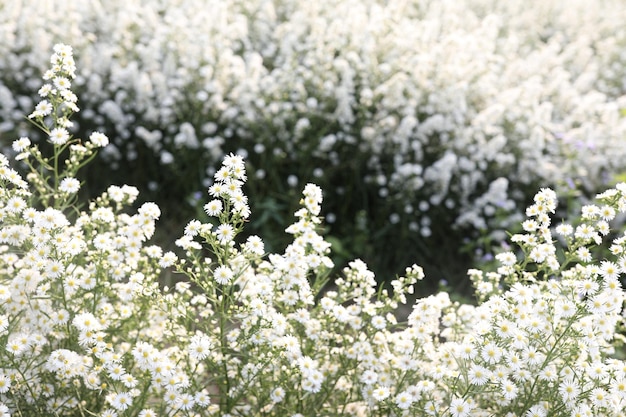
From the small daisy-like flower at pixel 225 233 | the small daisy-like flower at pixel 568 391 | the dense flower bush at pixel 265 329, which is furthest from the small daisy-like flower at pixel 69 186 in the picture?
the small daisy-like flower at pixel 568 391

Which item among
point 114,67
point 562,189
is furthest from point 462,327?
point 114,67

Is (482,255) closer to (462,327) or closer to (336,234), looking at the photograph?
(336,234)

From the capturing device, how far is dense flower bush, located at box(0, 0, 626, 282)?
455cm

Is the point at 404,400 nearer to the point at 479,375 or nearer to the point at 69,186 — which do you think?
the point at 479,375

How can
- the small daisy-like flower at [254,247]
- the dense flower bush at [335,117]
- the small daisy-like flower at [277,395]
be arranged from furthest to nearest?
the dense flower bush at [335,117] < the small daisy-like flower at [277,395] < the small daisy-like flower at [254,247]

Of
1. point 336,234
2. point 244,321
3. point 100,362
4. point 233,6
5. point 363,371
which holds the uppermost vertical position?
point 233,6

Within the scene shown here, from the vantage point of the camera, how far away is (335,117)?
15.1 ft

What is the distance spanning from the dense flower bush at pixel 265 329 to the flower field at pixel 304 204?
0.01m

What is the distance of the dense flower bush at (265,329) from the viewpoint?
7.00ft

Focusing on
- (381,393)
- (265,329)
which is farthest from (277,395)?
(381,393)

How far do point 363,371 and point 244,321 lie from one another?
1.65 ft

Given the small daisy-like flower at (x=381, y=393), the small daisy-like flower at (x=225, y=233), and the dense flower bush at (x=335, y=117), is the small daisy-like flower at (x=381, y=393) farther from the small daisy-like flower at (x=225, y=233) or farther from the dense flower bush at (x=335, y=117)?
the dense flower bush at (x=335, y=117)

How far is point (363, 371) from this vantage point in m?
2.50

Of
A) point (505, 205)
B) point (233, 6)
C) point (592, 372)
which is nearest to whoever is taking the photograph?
point (592, 372)
